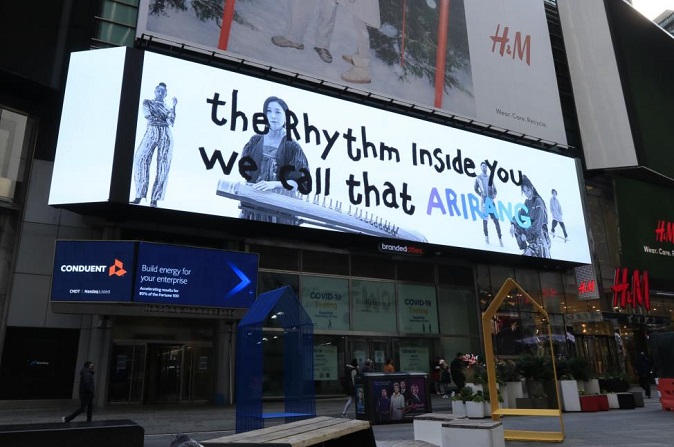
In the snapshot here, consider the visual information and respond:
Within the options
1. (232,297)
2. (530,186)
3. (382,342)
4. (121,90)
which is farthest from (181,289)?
(530,186)

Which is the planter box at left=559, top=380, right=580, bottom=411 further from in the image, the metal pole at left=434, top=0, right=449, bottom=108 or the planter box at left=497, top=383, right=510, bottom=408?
the metal pole at left=434, top=0, right=449, bottom=108

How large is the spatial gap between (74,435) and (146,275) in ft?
42.4

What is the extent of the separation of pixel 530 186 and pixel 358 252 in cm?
1102

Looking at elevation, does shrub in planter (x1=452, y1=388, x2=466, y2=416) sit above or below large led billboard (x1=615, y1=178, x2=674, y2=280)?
below

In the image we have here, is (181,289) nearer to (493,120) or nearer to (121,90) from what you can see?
(121,90)

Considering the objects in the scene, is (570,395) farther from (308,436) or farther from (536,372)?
(308,436)

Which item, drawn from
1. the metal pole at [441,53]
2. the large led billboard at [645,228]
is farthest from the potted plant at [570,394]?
the large led billboard at [645,228]

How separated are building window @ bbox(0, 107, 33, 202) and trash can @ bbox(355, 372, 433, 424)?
1440 cm

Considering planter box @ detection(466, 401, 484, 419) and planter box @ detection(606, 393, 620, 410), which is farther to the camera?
planter box @ detection(606, 393, 620, 410)

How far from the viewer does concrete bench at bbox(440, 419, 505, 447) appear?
6910 mm

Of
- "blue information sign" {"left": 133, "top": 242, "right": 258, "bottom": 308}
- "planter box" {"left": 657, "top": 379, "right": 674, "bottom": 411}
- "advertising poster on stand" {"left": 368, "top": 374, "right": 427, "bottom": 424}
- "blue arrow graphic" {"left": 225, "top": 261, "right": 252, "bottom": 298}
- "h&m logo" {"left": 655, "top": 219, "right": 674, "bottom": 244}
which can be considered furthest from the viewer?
A: "h&m logo" {"left": 655, "top": 219, "right": 674, "bottom": 244}

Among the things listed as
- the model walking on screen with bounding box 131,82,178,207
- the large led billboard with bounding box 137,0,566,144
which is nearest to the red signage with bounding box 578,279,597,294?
the large led billboard with bounding box 137,0,566,144

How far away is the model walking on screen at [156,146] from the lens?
1795 centimetres

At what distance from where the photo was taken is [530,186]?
92.4 ft
